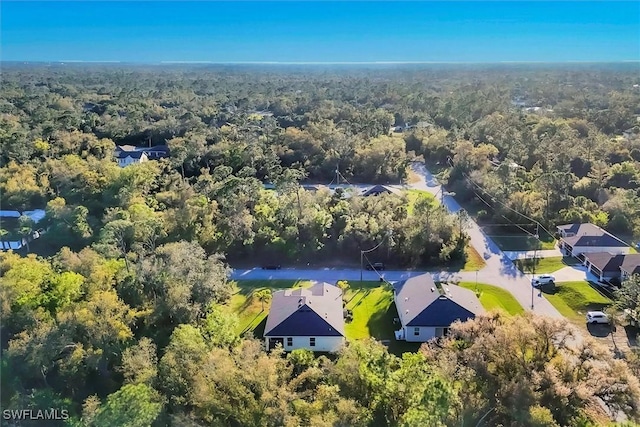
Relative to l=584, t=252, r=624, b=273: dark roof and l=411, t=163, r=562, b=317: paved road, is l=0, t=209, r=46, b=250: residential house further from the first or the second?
l=584, t=252, r=624, b=273: dark roof

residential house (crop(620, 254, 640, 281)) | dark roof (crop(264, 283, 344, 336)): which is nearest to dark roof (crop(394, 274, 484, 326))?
dark roof (crop(264, 283, 344, 336))

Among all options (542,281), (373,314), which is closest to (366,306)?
(373,314)

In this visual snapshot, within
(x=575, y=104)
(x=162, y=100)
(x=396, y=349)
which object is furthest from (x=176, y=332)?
(x=162, y=100)

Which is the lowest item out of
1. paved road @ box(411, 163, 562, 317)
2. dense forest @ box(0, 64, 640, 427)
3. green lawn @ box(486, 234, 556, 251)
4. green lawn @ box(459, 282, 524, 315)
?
green lawn @ box(459, 282, 524, 315)

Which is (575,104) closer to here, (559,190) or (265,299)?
(559,190)

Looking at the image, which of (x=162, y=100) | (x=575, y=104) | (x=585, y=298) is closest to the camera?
(x=585, y=298)

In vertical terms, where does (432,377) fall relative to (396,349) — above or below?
above

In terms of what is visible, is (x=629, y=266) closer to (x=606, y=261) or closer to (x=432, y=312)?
(x=606, y=261)
